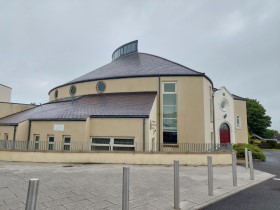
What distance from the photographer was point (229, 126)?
2400 centimetres

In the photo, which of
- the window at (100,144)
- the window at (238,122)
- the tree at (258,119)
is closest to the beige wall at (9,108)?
the window at (100,144)

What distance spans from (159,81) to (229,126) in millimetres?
10860

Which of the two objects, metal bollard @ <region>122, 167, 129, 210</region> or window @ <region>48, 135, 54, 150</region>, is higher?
window @ <region>48, 135, 54, 150</region>

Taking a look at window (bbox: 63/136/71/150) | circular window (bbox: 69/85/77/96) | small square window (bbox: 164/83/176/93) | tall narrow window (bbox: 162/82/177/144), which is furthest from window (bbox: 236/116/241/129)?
window (bbox: 63/136/71/150)

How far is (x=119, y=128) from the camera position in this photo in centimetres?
1490

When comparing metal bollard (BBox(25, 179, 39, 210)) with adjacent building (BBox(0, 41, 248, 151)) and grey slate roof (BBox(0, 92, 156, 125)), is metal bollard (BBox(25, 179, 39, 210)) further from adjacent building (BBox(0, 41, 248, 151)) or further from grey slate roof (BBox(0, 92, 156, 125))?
grey slate roof (BBox(0, 92, 156, 125))

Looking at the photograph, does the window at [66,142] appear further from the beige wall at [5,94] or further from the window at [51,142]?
the beige wall at [5,94]

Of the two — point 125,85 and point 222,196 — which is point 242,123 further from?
point 222,196

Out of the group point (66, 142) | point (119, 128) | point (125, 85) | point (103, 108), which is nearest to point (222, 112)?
point (125, 85)

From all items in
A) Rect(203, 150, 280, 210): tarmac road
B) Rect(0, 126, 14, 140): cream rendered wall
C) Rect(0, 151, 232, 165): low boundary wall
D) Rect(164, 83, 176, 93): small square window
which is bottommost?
Rect(203, 150, 280, 210): tarmac road

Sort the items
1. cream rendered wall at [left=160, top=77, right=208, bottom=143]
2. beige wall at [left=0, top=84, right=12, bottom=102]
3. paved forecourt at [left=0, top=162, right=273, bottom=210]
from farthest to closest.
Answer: beige wall at [left=0, top=84, right=12, bottom=102] < cream rendered wall at [left=160, top=77, right=208, bottom=143] < paved forecourt at [left=0, top=162, right=273, bottom=210]

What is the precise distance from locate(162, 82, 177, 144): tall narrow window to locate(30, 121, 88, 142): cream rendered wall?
7610 millimetres

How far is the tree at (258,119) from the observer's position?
50375 millimetres

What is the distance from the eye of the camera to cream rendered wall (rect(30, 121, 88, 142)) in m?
14.7
